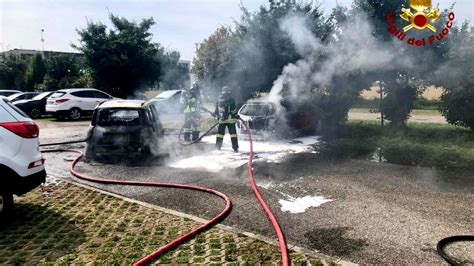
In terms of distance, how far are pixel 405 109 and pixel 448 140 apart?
2.12 meters

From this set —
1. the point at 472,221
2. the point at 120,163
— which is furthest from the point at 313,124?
the point at 472,221

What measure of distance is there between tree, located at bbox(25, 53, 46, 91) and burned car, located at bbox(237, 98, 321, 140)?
2941cm

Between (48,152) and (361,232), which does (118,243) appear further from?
(48,152)

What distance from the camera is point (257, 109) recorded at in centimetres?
1192

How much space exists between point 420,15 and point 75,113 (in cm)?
1686

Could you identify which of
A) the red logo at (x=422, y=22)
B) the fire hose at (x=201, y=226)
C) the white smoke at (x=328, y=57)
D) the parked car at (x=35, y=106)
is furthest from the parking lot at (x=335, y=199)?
the parked car at (x=35, y=106)

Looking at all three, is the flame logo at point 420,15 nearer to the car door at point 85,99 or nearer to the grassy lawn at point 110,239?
Result: the grassy lawn at point 110,239

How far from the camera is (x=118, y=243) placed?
4.21m

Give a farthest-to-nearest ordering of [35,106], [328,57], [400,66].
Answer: [35,106] → [328,57] → [400,66]

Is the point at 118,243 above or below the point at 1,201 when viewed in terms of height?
below

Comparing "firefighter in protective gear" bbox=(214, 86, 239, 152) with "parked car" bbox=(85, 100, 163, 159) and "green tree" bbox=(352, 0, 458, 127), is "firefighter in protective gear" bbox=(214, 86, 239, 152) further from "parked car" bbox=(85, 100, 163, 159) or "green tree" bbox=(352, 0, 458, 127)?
"green tree" bbox=(352, 0, 458, 127)

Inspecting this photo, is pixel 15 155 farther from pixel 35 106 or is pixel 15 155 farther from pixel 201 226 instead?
pixel 35 106

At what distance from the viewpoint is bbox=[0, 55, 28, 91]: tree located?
121 ft

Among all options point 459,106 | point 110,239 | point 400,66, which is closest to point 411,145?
point 459,106
